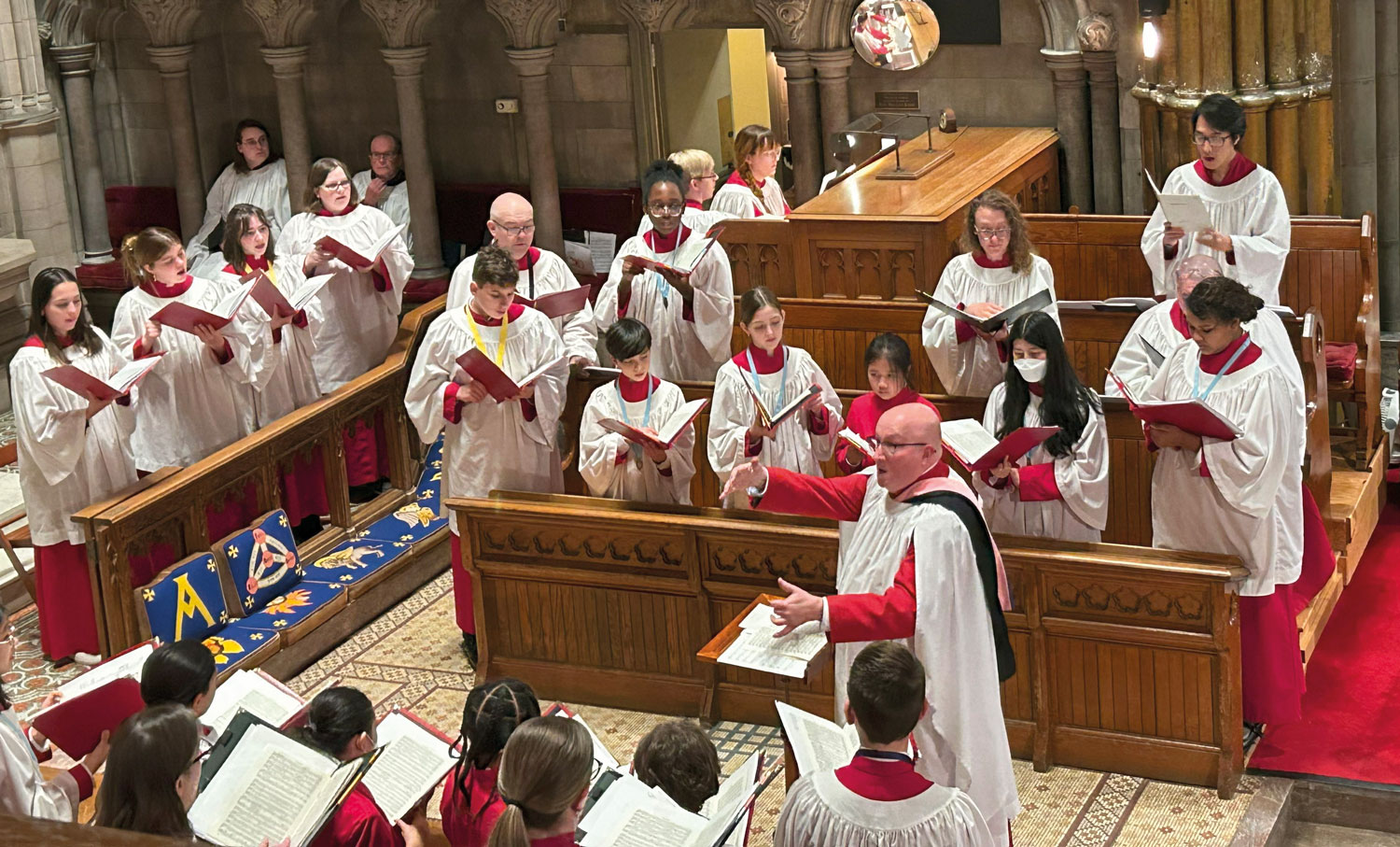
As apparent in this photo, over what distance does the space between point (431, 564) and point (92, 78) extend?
23.0 ft

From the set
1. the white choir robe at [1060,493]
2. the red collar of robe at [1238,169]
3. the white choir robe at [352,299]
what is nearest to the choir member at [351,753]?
the white choir robe at [1060,493]

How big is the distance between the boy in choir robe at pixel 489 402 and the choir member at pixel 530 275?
0.28 meters

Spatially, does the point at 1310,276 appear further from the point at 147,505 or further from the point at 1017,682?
the point at 147,505

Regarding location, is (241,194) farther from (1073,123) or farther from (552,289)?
(1073,123)

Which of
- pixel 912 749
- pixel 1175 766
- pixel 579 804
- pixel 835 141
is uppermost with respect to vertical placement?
pixel 835 141

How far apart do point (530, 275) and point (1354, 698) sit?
418 cm

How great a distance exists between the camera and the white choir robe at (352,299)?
9.83m

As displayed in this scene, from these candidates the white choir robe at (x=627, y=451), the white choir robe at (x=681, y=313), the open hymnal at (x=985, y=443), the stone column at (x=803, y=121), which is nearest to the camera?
Answer: the open hymnal at (x=985, y=443)

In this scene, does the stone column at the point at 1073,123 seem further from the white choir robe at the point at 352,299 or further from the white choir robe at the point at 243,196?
the white choir robe at the point at 243,196

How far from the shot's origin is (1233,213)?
26.9ft

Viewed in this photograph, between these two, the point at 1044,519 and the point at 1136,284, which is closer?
the point at 1044,519

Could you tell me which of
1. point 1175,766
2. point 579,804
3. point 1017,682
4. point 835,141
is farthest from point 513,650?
point 835,141

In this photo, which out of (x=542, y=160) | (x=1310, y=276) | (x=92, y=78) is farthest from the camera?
(x=92, y=78)

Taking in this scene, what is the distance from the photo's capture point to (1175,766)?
6.36 metres
